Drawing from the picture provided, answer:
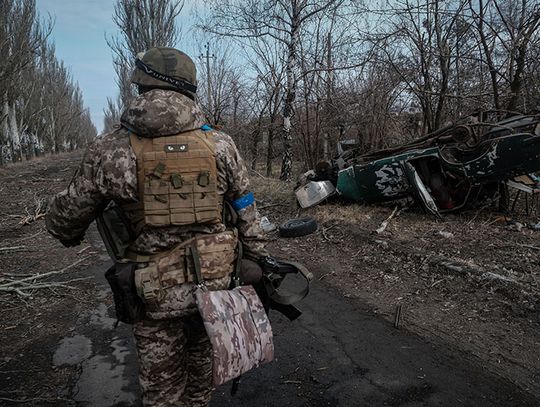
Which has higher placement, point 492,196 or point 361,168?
point 361,168

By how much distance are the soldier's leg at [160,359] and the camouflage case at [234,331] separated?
0.91 ft

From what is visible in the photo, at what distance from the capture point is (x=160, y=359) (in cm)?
178

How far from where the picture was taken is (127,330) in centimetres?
329

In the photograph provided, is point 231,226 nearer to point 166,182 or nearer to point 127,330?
point 166,182

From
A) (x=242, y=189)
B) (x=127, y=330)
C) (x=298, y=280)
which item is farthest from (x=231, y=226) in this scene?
(x=298, y=280)

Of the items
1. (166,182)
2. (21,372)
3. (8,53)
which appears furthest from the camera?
(8,53)

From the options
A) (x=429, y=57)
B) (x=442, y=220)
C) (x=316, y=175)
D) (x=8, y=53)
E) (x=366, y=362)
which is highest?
(x=8, y=53)

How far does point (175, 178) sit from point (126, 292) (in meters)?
0.52

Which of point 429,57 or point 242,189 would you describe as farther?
point 429,57

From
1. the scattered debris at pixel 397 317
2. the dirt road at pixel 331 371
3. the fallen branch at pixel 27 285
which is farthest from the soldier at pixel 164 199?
the fallen branch at pixel 27 285

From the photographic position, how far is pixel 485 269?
3916 mm

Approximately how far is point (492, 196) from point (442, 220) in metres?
0.90

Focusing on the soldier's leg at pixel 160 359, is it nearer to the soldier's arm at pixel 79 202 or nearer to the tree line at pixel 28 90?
the soldier's arm at pixel 79 202

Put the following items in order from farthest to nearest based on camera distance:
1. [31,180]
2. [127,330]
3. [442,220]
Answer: [31,180] → [442,220] → [127,330]
